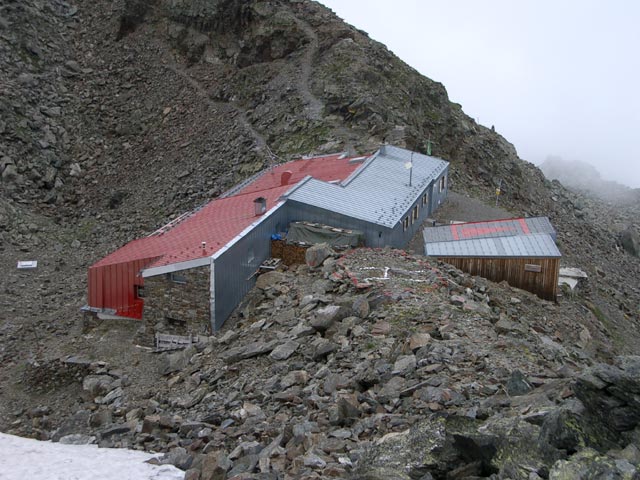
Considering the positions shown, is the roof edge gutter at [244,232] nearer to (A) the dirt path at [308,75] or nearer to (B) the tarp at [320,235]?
(B) the tarp at [320,235]

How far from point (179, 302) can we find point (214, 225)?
4840mm

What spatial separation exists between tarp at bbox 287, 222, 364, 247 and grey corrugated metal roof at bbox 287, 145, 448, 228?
104cm

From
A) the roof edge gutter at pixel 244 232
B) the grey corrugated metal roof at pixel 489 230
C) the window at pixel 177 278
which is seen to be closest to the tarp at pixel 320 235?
the roof edge gutter at pixel 244 232

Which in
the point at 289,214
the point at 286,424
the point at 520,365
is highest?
the point at 289,214

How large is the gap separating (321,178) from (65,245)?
53.4 ft

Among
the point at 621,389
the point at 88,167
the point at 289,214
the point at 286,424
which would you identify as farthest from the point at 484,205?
the point at 621,389

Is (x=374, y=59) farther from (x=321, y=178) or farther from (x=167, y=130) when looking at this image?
(x=321, y=178)

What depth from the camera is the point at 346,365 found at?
1503 centimetres

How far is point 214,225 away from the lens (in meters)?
26.0

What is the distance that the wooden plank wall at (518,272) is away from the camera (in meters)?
25.4

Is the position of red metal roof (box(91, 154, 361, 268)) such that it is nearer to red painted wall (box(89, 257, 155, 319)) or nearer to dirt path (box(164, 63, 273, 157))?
red painted wall (box(89, 257, 155, 319))

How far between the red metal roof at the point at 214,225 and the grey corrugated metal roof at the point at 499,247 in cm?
686

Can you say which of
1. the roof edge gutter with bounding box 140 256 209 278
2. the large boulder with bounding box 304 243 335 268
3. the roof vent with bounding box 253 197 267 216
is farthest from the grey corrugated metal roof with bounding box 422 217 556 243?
the roof edge gutter with bounding box 140 256 209 278

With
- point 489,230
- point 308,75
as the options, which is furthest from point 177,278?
point 308,75
